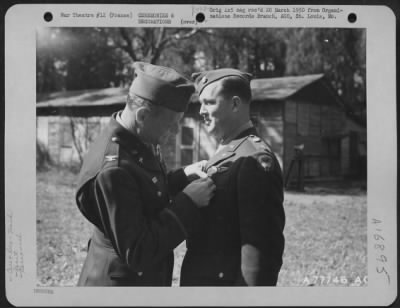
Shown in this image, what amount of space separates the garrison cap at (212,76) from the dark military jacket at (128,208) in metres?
0.39

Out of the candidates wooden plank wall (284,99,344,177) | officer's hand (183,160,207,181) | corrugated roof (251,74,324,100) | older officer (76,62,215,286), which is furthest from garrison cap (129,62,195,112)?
wooden plank wall (284,99,344,177)

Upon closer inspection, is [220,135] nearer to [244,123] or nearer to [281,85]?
[244,123]

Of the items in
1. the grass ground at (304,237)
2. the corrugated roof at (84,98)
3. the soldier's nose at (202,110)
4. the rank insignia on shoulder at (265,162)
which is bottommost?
the grass ground at (304,237)

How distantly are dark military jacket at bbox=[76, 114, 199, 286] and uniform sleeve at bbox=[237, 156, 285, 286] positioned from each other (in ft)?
0.71

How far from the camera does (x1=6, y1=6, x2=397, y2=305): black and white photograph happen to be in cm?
185

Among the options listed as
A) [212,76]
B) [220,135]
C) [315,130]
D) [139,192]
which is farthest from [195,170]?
[315,130]

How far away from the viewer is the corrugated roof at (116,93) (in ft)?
6.64

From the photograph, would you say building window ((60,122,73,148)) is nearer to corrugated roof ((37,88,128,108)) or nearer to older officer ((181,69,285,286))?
corrugated roof ((37,88,128,108))

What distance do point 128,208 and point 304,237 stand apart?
90cm

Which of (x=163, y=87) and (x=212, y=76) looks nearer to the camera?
(x=163, y=87)

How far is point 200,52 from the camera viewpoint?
2066 mm

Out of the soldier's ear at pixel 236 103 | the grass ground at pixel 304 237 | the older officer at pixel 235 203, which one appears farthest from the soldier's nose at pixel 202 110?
the grass ground at pixel 304 237

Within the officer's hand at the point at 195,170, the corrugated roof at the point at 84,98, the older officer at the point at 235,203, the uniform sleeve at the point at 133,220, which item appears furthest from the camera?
the corrugated roof at the point at 84,98

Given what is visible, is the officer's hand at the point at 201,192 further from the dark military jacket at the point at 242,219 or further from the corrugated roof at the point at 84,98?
the corrugated roof at the point at 84,98
